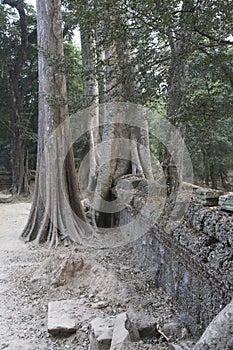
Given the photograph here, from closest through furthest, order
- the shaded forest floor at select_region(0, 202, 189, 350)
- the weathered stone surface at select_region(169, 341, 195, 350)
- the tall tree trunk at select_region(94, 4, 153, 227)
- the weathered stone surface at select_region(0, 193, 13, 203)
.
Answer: the weathered stone surface at select_region(169, 341, 195, 350) < the shaded forest floor at select_region(0, 202, 189, 350) < the tall tree trunk at select_region(94, 4, 153, 227) < the weathered stone surface at select_region(0, 193, 13, 203)

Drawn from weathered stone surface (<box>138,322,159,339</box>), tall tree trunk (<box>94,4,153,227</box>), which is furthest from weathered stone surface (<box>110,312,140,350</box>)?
tall tree trunk (<box>94,4,153,227</box>)

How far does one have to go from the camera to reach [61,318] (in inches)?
110

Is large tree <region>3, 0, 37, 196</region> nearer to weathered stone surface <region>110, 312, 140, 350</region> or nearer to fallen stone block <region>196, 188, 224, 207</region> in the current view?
fallen stone block <region>196, 188, 224, 207</region>

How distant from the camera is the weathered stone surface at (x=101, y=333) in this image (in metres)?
2.25

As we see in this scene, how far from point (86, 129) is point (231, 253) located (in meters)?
7.67

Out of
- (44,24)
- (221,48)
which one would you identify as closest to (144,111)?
(221,48)

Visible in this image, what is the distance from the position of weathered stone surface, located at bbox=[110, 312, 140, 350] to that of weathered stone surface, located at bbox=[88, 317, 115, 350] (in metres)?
0.08

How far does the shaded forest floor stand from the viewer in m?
2.64

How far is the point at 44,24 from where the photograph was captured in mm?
5809

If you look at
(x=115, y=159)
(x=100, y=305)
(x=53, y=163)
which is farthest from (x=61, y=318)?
(x=115, y=159)

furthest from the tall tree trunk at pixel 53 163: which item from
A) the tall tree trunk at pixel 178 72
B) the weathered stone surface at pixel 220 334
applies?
the weathered stone surface at pixel 220 334

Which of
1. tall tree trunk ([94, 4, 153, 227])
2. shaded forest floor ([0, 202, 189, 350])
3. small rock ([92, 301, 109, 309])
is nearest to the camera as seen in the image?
shaded forest floor ([0, 202, 189, 350])

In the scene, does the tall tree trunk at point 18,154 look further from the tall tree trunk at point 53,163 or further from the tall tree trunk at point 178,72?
the tall tree trunk at point 178,72

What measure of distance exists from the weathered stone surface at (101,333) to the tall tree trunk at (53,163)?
2945 millimetres
